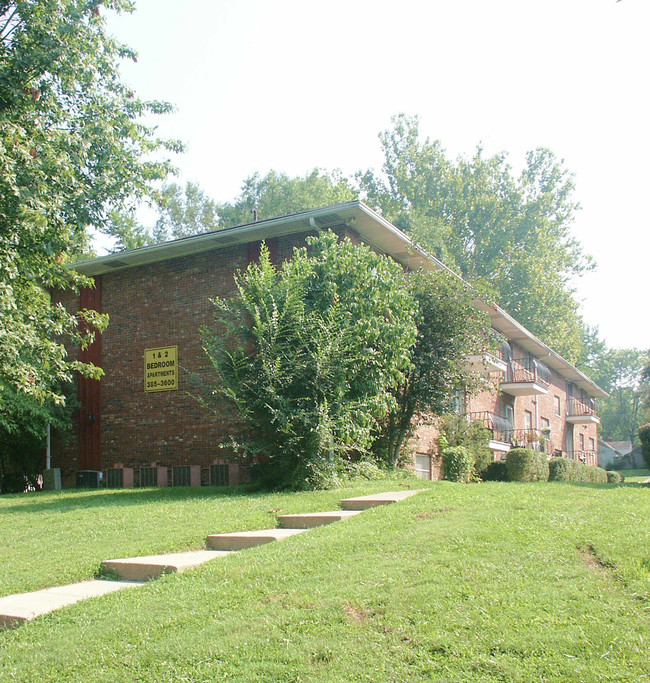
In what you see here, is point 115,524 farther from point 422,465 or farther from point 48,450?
point 422,465

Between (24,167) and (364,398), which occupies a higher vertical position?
(24,167)

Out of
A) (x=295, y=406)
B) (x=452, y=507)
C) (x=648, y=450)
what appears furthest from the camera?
(x=648, y=450)

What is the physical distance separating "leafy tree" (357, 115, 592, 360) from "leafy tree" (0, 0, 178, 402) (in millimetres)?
29649

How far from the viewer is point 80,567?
22.9ft

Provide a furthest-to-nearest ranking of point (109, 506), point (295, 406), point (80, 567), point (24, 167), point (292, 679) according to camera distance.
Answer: point (295, 406) < point (24, 167) < point (109, 506) < point (80, 567) < point (292, 679)

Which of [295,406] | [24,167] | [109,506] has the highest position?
[24,167]

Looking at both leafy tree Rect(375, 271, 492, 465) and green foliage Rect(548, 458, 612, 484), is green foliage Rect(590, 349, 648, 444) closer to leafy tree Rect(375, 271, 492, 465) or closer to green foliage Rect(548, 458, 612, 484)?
green foliage Rect(548, 458, 612, 484)

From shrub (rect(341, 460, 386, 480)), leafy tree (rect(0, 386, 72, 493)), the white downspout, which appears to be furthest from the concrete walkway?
the white downspout

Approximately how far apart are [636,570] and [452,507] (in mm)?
3151

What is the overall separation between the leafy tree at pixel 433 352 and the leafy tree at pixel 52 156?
21.1 ft

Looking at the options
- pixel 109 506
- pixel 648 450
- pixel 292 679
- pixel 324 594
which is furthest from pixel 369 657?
pixel 648 450

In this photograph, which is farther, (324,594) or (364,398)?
(364,398)

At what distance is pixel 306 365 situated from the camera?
12.4 meters

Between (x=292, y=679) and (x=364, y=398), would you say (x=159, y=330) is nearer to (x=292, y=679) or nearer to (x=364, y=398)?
(x=364, y=398)
